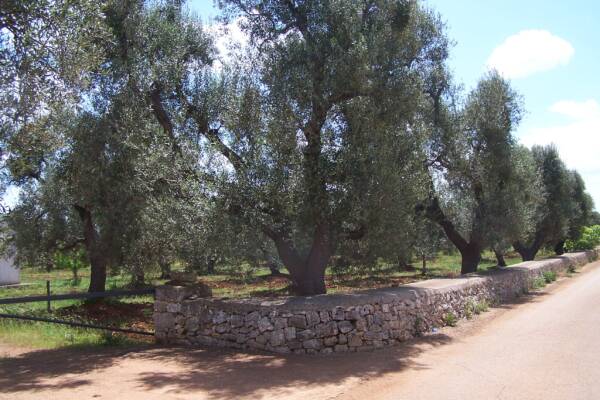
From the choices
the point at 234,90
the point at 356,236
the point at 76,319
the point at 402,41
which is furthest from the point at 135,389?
the point at 402,41

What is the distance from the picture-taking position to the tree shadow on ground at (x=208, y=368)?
725 centimetres

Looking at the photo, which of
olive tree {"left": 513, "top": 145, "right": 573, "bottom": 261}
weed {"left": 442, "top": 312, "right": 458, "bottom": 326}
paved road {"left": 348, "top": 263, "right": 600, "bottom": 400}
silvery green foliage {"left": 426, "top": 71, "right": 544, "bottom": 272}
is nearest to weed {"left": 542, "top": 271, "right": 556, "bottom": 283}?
silvery green foliage {"left": 426, "top": 71, "right": 544, "bottom": 272}

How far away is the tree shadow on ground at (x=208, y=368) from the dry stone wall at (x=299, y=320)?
0.26m

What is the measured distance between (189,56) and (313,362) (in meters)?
9.58

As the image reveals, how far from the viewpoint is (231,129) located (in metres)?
11.0

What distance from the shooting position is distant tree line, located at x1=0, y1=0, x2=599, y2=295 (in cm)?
841

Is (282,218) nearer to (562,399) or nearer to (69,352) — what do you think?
(69,352)

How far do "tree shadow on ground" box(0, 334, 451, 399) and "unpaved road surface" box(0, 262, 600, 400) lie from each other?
17 millimetres

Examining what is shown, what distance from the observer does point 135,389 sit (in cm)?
713

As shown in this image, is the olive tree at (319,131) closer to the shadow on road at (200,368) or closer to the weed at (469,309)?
the shadow on road at (200,368)

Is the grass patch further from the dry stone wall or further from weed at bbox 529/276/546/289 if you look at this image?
weed at bbox 529/276/546/289

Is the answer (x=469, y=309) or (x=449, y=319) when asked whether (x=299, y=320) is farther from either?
(x=469, y=309)

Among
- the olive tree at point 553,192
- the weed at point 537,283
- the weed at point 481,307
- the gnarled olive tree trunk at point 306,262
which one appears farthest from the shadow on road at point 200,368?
the olive tree at point 553,192

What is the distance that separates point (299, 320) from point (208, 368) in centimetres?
180
